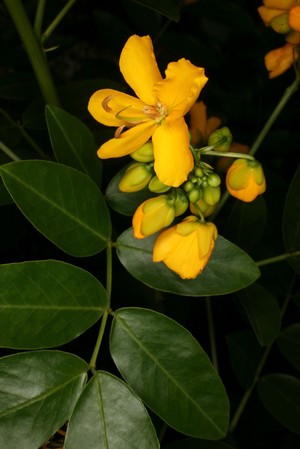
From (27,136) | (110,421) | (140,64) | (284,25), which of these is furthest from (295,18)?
(110,421)

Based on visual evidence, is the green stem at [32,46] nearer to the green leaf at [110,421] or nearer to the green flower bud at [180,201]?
the green flower bud at [180,201]

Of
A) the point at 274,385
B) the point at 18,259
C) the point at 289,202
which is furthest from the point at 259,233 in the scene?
the point at 18,259

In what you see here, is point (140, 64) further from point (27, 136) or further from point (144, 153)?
point (27, 136)

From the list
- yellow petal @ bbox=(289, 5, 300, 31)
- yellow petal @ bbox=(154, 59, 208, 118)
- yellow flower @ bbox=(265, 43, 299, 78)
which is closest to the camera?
yellow petal @ bbox=(154, 59, 208, 118)

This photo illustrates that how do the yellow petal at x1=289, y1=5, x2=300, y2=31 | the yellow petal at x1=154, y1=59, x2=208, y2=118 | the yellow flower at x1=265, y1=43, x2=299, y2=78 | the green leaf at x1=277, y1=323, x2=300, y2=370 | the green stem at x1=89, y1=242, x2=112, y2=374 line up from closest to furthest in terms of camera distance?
1. the yellow petal at x1=154, y1=59, x2=208, y2=118
2. the green stem at x1=89, y1=242, x2=112, y2=374
3. the yellow petal at x1=289, y1=5, x2=300, y2=31
4. the yellow flower at x1=265, y1=43, x2=299, y2=78
5. the green leaf at x1=277, y1=323, x2=300, y2=370

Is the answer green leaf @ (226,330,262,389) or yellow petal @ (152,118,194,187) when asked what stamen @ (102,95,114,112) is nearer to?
yellow petal @ (152,118,194,187)

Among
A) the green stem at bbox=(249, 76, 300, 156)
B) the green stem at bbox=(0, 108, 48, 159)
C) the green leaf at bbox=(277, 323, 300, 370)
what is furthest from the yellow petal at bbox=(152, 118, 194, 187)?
the green leaf at bbox=(277, 323, 300, 370)

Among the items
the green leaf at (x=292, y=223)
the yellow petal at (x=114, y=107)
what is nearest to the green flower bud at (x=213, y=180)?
the yellow petal at (x=114, y=107)
